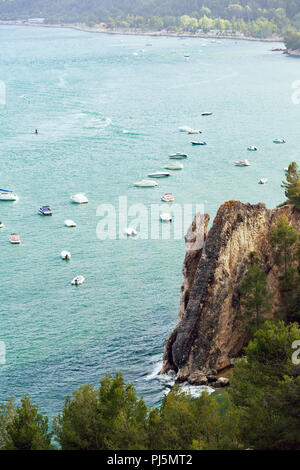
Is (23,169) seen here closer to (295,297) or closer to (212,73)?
(295,297)

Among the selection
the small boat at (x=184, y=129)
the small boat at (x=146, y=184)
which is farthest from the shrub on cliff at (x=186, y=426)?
the small boat at (x=184, y=129)

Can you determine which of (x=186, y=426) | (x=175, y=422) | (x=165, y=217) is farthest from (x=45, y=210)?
(x=186, y=426)

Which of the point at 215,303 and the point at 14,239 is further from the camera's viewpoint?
the point at 14,239

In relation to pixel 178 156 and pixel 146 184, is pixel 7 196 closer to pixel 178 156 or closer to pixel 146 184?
pixel 146 184

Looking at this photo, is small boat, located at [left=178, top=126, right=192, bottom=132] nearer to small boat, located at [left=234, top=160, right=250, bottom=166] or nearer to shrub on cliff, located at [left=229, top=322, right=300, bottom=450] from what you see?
small boat, located at [left=234, top=160, right=250, bottom=166]

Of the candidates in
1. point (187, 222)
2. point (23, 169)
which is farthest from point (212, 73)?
point (187, 222)

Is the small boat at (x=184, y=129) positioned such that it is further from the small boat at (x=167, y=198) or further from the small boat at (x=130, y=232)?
the small boat at (x=130, y=232)

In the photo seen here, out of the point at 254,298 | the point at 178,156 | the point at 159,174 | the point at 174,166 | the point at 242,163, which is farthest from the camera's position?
the point at 178,156

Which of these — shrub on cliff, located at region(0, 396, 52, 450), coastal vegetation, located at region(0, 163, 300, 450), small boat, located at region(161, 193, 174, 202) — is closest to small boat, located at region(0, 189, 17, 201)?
small boat, located at region(161, 193, 174, 202)
